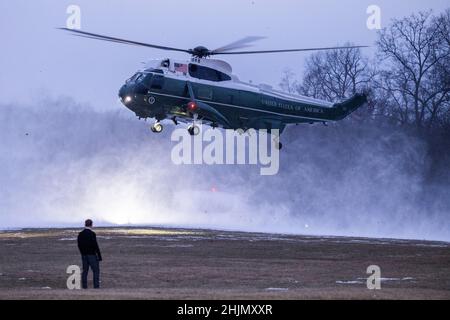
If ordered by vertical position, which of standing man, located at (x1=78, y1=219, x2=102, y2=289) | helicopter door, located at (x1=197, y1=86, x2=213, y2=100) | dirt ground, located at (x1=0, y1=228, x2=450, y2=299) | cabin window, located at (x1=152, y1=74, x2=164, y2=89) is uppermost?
cabin window, located at (x1=152, y1=74, x2=164, y2=89)

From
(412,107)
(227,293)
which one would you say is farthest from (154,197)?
(227,293)

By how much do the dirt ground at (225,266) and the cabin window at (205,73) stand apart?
7376 millimetres

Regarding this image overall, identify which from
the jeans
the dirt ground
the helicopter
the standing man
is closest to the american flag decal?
the helicopter

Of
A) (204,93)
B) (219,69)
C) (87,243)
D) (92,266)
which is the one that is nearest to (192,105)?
(204,93)

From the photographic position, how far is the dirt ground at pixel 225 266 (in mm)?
28953

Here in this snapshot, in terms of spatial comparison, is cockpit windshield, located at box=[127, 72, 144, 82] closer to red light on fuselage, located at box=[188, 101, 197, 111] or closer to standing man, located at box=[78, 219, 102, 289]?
red light on fuselage, located at box=[188, 101, 197, 111]

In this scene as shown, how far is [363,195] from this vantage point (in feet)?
233

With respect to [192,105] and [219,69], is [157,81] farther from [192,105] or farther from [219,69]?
[219,69]

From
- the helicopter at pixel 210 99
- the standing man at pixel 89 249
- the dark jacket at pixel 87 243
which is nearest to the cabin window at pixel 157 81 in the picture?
the helicopter at pixel 210 99

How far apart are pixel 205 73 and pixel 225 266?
50.7 ft

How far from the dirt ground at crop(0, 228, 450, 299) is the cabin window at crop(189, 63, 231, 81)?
24.2 feet

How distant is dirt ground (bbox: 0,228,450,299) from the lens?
28953 millimetres

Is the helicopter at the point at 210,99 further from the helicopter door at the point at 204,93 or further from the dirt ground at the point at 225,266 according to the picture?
the dirt ground at the point at 225,266

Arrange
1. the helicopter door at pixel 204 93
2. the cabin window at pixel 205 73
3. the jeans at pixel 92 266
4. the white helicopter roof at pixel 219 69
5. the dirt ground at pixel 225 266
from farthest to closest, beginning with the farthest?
the helicopter door at pixel 204 93 < the cabin window at pixel 205 73 < the white helicopter roof at pixel 219 69 < the jeans at pixel 92 266 < the dirt ground at pixel 225 266
